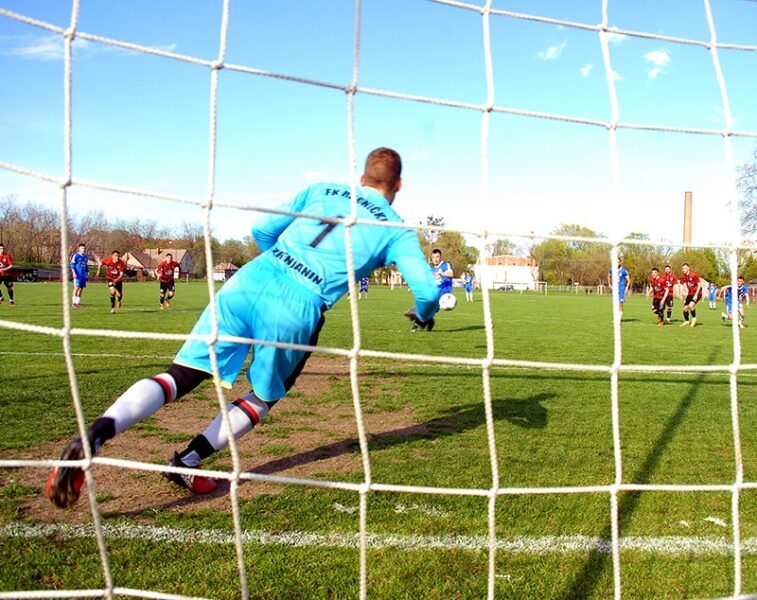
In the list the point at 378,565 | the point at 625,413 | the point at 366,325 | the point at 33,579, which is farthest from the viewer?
the point at 366,325

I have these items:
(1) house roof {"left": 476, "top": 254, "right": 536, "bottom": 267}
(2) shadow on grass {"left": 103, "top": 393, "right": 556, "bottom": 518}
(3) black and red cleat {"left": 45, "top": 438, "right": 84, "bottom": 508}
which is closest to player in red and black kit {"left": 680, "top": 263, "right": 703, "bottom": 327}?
(2) shadow on grass {"left": 103, "top": 393, "right": 556, "bottom": 518}

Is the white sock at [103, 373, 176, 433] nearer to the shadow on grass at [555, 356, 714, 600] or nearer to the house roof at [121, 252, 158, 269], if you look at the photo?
the shadow on grass at [555, 356, 714, 600]

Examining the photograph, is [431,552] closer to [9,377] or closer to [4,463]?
[4,463]

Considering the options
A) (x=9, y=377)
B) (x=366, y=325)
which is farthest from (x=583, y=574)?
(x=366, y=325)

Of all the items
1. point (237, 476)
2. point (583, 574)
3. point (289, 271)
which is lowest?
point (583, 574)

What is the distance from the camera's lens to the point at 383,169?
3.21 meters

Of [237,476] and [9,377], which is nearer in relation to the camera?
[237,476]

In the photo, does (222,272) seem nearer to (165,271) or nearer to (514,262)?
(165,271)

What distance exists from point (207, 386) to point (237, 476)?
14.3 ft

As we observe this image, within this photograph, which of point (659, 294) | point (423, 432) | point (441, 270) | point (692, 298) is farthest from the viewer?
point (659, 294)

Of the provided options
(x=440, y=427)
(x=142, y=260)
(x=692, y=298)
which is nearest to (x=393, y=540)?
(x=440, y=427)

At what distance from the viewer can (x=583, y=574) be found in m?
2.63

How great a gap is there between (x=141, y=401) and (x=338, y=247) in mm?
1087

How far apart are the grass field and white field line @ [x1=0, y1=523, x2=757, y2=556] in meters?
0.01
